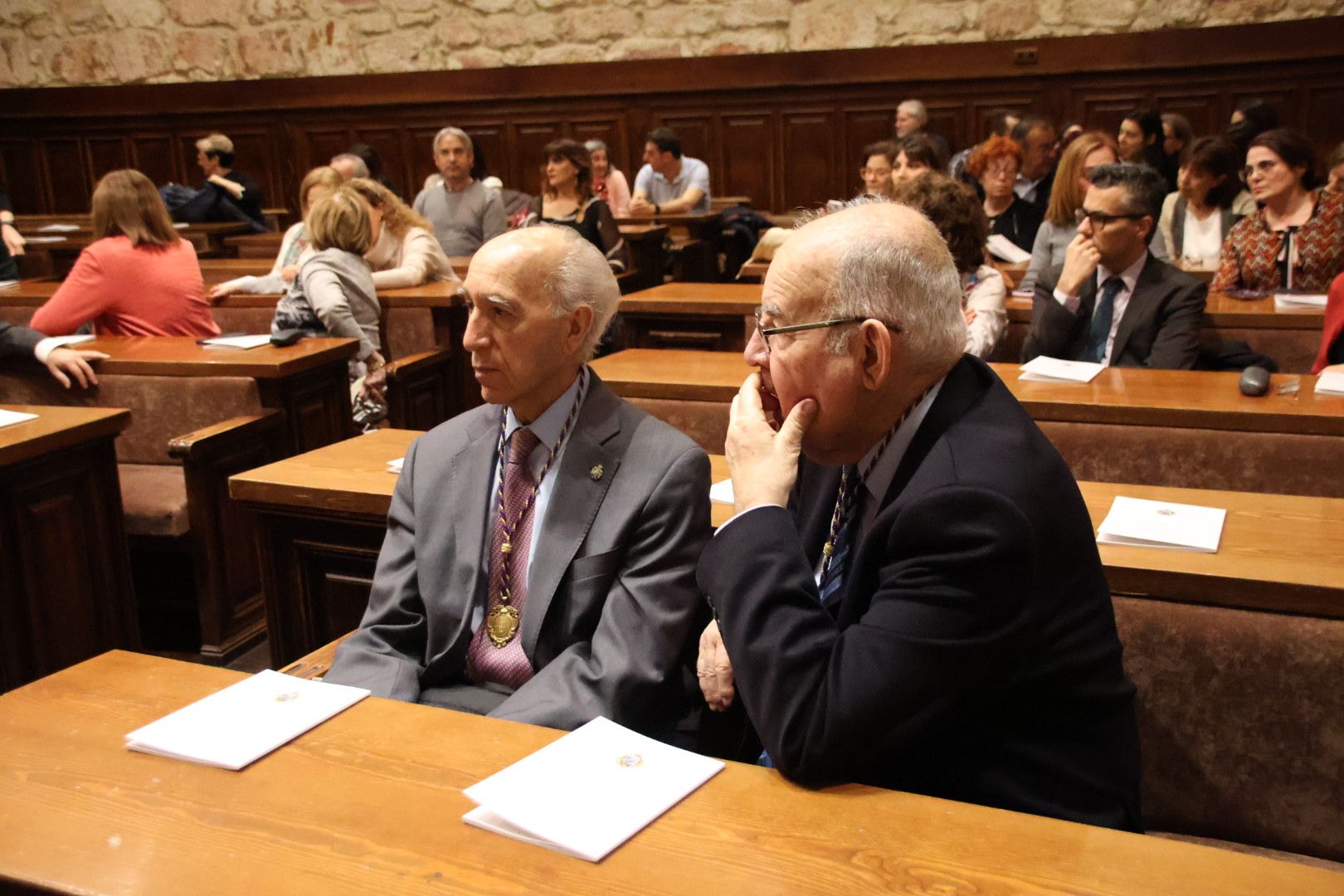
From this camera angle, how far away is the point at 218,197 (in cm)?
848

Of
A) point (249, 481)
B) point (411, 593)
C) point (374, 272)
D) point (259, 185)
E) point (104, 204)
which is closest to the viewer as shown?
point (411, 593)

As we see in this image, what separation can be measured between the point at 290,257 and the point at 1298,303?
14.0ft

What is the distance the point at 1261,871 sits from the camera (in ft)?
3.72

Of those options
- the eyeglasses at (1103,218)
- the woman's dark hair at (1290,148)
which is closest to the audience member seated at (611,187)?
the woman's dark hair at (1290,148)

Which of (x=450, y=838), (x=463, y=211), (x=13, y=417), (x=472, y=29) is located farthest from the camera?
(x=472, y=29)

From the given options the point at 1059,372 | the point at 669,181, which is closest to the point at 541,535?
the point at 1059,372

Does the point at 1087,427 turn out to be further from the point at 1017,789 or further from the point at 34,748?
the point at 34,748

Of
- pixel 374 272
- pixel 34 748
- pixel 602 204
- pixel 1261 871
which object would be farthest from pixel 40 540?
pixel 602 204

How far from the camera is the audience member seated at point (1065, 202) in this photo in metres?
4.93

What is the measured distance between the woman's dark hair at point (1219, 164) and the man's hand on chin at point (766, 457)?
4936 millimetres

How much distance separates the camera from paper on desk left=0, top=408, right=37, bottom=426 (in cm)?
Answer: 309

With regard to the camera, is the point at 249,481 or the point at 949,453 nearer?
the point at 949,453

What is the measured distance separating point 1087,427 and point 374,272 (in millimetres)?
3274

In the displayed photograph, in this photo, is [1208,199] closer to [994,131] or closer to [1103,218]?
[994,131]
